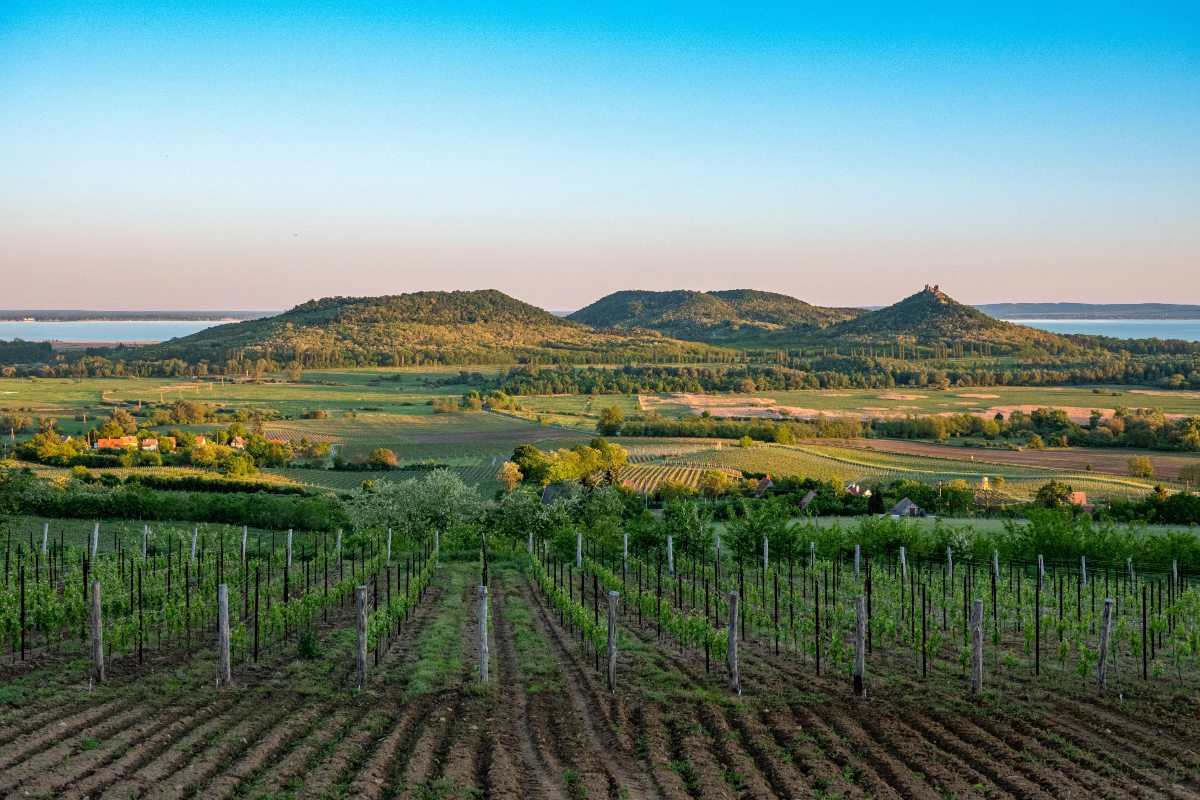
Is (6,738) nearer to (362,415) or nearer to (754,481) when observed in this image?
(754,481)

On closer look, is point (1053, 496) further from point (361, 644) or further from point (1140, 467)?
point (361, 644)

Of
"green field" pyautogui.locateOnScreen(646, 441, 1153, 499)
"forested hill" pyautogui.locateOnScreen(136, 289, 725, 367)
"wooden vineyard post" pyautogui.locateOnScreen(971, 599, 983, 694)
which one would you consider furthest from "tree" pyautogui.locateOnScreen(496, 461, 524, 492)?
"forested hill" pyautogui.locateOnScreen(136, 289, 725, 367)

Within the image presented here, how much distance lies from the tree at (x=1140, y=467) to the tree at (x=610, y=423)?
129 feet

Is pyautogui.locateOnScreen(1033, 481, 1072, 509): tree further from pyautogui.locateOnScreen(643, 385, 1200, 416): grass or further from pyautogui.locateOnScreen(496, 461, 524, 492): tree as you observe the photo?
pyautogui.locateOnScreen(643, 385, 1200, 416): grass

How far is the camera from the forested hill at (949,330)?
172 m

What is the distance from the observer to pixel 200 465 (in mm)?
Result: 56750

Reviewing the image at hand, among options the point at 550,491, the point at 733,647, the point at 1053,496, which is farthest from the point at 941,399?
the point at 733,647

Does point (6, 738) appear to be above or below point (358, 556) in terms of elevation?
above

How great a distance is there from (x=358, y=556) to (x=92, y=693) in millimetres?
16717

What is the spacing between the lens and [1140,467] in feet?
203

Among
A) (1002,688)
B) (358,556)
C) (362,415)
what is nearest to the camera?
(1002,688)

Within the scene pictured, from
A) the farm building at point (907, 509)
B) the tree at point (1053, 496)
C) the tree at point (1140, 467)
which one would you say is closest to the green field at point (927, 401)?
the tree at point (1140, 467)

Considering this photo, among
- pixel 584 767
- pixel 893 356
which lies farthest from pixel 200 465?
pixel 893 356

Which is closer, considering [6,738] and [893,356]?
[6,738]
